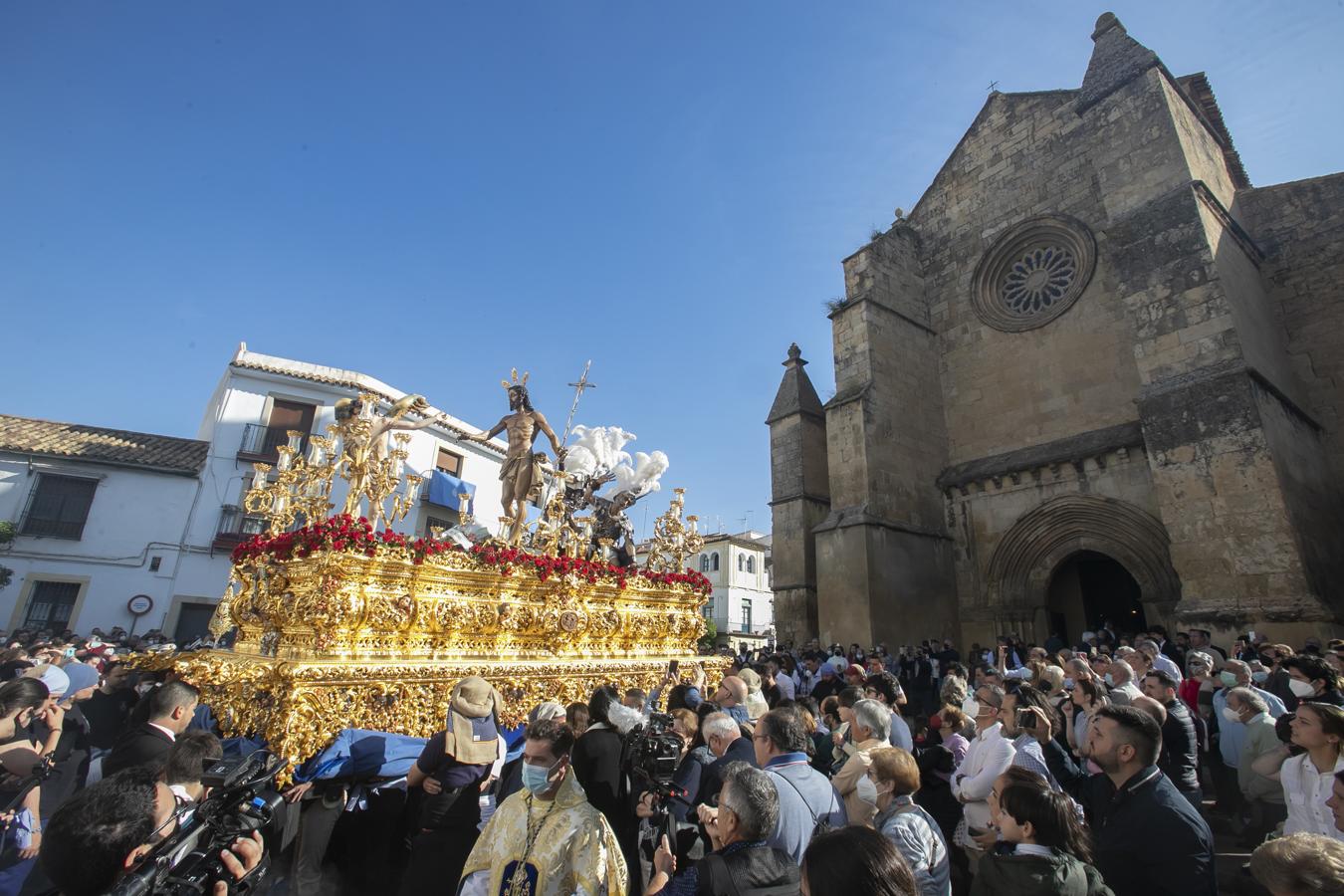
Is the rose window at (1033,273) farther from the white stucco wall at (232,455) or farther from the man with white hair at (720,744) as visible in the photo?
the man with white hair at (720,744)

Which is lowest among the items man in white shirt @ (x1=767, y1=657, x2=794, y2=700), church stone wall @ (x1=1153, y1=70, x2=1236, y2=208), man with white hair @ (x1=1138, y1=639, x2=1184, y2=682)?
man in white shirt @ (x1=767, y1=657, x2=794, y2=700)

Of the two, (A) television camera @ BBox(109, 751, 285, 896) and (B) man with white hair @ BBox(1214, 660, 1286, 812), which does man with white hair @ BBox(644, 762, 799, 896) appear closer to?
(A) television camera @ BBox(109, 751, 285, 896)

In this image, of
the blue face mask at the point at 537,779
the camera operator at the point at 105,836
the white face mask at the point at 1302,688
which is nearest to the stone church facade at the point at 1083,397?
the white face mask at the point at 1302,688

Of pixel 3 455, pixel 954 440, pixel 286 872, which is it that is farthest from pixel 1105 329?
pixel 3 455

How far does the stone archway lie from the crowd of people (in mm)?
6253

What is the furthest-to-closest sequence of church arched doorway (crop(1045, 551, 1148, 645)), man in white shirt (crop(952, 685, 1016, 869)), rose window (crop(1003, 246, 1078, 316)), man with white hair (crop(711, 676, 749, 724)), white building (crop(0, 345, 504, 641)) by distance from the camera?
white building (crop(0, 345, 504, 641)), rose window (crop(1003, 246, 1078, 316)), church arched doorway (crop(1045, 551, 1148, 645)), man with white hair (crop(711, 676, 749, 724)), man in white shirt (crop(952, 685, 1016, 869))

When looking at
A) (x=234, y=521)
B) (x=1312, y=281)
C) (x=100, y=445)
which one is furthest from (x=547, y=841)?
(x=100, y=445)

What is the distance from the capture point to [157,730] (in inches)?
133

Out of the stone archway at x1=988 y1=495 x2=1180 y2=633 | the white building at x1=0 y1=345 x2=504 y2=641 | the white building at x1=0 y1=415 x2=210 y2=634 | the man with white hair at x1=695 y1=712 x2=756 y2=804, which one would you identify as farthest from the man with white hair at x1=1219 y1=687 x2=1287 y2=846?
the white building at x1=0 y1=415 x2=210 y2=634

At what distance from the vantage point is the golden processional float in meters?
5.49

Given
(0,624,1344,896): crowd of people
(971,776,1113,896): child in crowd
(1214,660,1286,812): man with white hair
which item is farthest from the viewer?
(1214,660,1286,812): man with white hair

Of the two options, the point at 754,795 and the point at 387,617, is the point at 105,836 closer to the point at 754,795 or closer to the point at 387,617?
the point at 754,795

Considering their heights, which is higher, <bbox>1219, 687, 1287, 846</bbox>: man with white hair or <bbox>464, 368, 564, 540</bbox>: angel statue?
<bbox>464, 368, 564, 540</bbox>: angel statue

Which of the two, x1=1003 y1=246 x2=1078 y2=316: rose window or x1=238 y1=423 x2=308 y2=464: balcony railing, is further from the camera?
x1=238 y1=423 x2=308 y2=464: balcony railing
